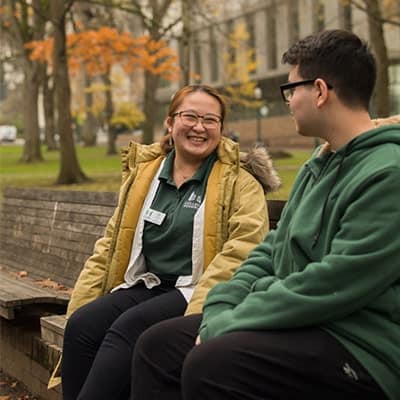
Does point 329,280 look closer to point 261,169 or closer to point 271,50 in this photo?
point 261,169

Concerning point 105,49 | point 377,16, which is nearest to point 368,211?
point 377,16

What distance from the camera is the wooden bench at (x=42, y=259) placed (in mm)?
5309

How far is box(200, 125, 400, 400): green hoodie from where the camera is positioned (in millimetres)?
2490

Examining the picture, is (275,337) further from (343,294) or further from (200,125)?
(200,125)

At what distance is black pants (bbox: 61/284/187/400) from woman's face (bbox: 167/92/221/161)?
0.74m

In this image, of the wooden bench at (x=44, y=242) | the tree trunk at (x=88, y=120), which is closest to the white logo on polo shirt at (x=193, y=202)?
the wooden bench at (x=44, y=242)

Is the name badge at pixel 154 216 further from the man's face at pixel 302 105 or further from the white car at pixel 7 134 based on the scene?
the white car at pixel 7 134

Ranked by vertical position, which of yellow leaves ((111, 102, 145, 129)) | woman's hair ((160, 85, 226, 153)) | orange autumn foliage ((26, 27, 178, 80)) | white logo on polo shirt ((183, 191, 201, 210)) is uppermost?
orange autumn foliage ((26, 27, 178, 80))

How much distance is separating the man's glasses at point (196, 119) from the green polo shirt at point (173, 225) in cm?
18

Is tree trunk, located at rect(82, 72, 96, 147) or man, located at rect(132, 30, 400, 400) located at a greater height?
tree trunk, located at rect(82, 72, 96, 147)

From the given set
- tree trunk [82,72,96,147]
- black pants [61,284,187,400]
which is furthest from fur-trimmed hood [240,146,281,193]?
tree trunk [82,72,96,147]

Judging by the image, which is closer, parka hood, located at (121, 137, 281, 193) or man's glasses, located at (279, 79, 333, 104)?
man's glasses, located at (279, 79, 333, 104)

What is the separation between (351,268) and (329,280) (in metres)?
0.08

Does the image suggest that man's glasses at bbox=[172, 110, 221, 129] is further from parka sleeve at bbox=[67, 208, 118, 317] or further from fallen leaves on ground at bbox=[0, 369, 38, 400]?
fallen leaves on ground at bbox=[0, 369, 38, 400]
